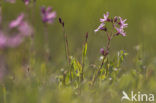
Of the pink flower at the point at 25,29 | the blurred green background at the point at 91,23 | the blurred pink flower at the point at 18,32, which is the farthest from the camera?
the blurred green background at the point at 91,23

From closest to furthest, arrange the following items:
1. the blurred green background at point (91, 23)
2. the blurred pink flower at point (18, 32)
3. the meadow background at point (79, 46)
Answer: the meadow background at point (79, 46) → the blurred pink flower at point (18, 32) → the blurred green background at point (91, 23)

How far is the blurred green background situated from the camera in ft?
8.30

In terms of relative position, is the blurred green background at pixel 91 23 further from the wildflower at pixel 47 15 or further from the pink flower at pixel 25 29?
the wildflower at pixel 47 15

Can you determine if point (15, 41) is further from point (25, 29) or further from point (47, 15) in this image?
point (47, 15)

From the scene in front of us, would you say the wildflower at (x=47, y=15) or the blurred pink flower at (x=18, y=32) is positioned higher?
the wildflower at (x=47, y=15)

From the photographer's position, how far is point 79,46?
2.48 metres

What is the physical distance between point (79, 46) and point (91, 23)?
309 mm

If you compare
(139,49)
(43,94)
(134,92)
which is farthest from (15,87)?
(139,49)

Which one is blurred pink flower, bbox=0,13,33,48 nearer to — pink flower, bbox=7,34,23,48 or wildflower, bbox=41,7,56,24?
pink flower, bbox=7,34,23,48

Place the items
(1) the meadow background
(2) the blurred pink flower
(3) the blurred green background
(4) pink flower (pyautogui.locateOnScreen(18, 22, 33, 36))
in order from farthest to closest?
(3) the blurred green background, (4) pink flower (pyautogui.locateOnScreen(18, 22, 33, 36)), (2) the blurred pink flower, (1) the meadow background

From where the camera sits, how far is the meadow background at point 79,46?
5.21 feet

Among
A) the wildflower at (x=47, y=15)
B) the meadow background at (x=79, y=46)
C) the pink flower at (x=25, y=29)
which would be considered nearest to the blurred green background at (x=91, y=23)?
the meadow background at (x=79, y=46)

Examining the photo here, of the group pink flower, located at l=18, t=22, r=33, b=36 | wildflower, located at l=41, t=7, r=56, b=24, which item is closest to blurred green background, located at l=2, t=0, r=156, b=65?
pink flower, located at l=18, t=22, r=33, b=36

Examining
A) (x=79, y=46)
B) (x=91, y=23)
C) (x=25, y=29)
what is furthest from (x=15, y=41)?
(x=91, y=23)
